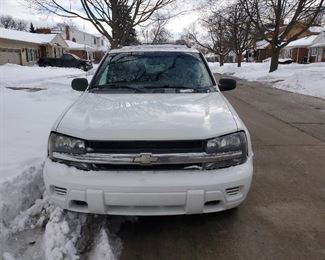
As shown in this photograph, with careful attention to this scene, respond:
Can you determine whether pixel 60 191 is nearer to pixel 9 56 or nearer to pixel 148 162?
pixel 148 162

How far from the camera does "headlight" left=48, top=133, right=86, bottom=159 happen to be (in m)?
2.90

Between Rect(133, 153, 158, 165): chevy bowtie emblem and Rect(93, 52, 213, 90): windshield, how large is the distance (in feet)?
4.97

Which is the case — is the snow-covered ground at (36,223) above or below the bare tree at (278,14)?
below

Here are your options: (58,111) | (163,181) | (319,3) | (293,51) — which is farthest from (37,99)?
(293,51)

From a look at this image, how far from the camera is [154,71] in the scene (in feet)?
14.8

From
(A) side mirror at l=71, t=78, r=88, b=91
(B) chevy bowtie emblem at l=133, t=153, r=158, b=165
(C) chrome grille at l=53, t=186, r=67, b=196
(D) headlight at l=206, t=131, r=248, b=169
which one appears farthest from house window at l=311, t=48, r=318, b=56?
(C) chrome grille at l=53, t=186, r=67, b=196

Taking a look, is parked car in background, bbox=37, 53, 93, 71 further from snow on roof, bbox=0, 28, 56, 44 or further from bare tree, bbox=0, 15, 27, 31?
bare tree, bbox=0, 15, 27, 31

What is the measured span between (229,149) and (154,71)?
1905 millimetres

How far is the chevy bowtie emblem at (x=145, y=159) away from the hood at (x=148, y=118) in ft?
0.45

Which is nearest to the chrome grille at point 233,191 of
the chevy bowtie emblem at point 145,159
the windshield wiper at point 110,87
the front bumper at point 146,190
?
the front bumper at point 146,190

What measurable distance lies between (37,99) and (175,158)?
8.73 m

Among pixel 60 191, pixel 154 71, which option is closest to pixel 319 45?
pixel 154 71

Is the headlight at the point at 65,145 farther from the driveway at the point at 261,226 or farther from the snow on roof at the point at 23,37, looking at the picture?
the snow on roof at the point at 23,37

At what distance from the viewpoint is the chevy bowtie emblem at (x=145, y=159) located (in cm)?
280
